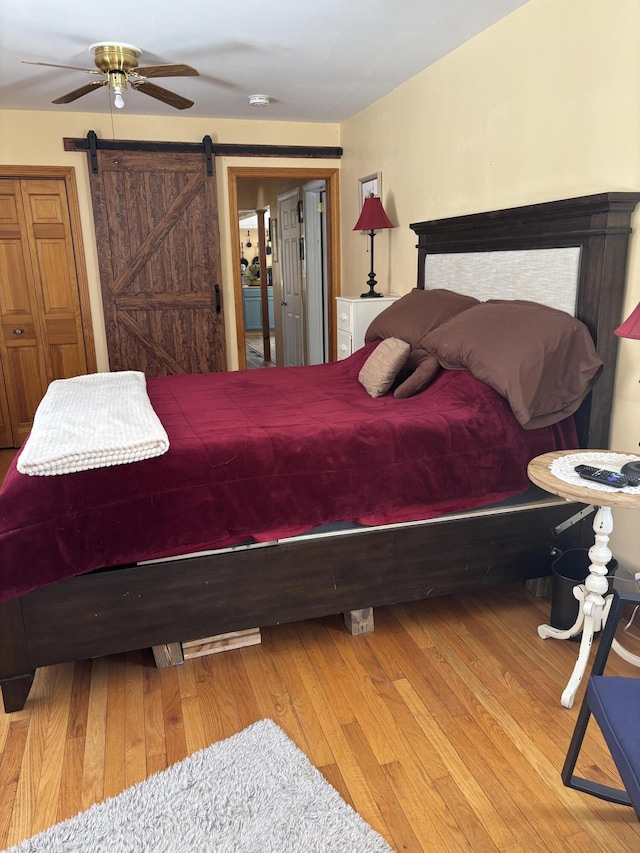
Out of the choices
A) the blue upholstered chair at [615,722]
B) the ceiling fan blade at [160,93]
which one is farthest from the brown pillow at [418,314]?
the blue upholstered chair at [615,722]

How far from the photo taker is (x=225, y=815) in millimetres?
1578

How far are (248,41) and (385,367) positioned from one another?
182cm

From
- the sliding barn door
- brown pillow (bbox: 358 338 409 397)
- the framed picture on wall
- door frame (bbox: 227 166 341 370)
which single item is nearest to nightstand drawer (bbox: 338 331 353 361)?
door frame (bbox: 227 166 341 370)

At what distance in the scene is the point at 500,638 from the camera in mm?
2334

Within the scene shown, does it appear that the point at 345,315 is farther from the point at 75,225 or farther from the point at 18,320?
the point at 18,320

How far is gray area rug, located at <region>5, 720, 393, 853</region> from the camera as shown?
1.50 metres

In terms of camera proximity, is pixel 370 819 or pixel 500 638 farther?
pixel 500 638

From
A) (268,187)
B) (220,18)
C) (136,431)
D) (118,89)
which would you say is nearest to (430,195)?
(220,18)

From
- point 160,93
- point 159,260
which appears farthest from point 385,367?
point 159,260

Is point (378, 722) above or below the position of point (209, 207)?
below

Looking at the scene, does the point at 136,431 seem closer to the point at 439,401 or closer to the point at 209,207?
the point at 439,401

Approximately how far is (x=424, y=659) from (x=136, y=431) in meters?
1.26

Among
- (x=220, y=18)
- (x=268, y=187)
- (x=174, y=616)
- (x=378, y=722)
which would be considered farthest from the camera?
(x=268, y=187)

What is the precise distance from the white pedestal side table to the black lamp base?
6 centimetres
